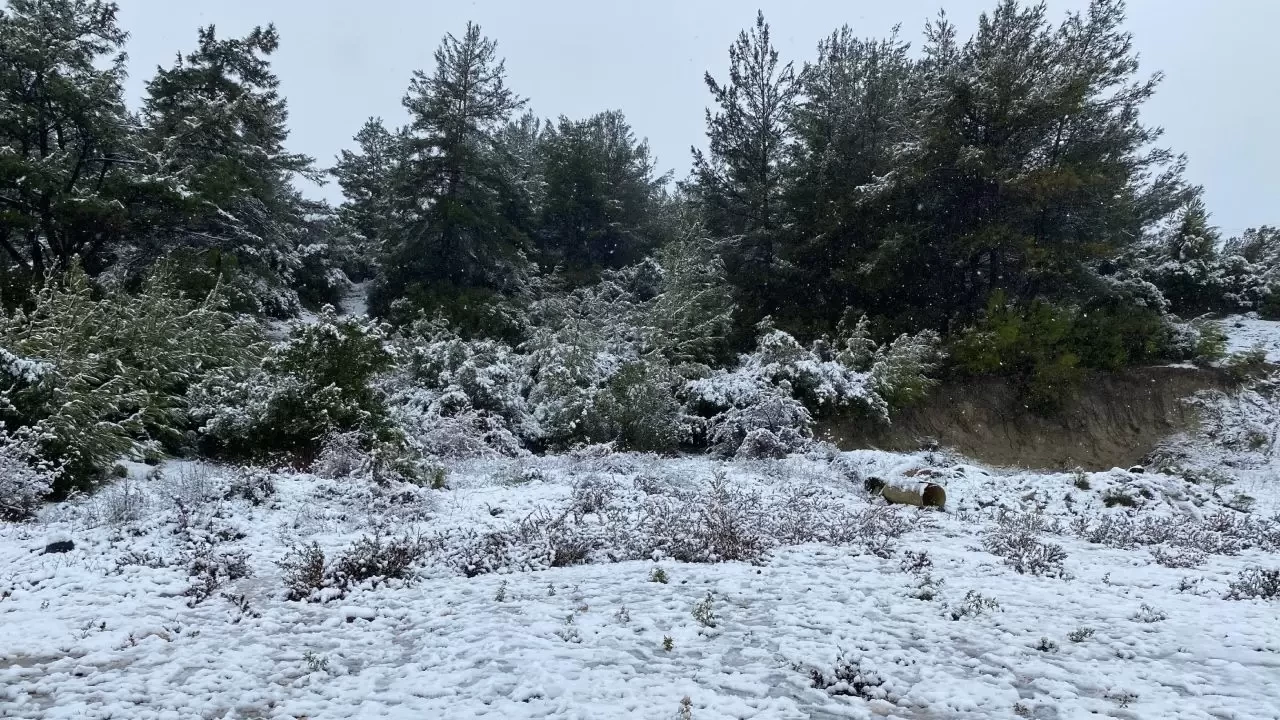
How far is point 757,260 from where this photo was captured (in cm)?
2070

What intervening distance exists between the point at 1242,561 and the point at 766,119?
1652 centimetres

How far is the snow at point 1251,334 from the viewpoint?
17.6 m

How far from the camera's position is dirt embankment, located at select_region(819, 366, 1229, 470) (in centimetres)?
1633

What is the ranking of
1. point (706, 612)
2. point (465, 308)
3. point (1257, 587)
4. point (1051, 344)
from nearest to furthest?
point (706, 612), point (1257, 587), point (1051, 344), point (465, 308)

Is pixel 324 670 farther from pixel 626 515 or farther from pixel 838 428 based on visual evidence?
pixel 838 428

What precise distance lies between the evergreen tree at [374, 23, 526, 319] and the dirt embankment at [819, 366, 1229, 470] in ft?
39.0

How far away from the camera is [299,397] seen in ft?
35.2

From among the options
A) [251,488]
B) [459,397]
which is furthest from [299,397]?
[251,488]

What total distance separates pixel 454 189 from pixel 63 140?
906cm

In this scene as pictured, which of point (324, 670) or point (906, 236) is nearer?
point (324, 670)

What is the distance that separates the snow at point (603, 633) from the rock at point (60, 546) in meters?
0.10

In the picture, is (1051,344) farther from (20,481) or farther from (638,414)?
(20,481)

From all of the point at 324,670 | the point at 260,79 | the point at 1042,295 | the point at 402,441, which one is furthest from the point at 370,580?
the point at 260,79

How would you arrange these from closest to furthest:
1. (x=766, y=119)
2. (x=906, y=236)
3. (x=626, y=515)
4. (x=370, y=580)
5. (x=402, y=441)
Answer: (x=370, y=580) → (x=626, y=515) → (x=402, y=441) → (x=906, y=236) → (x=766, y=119)
